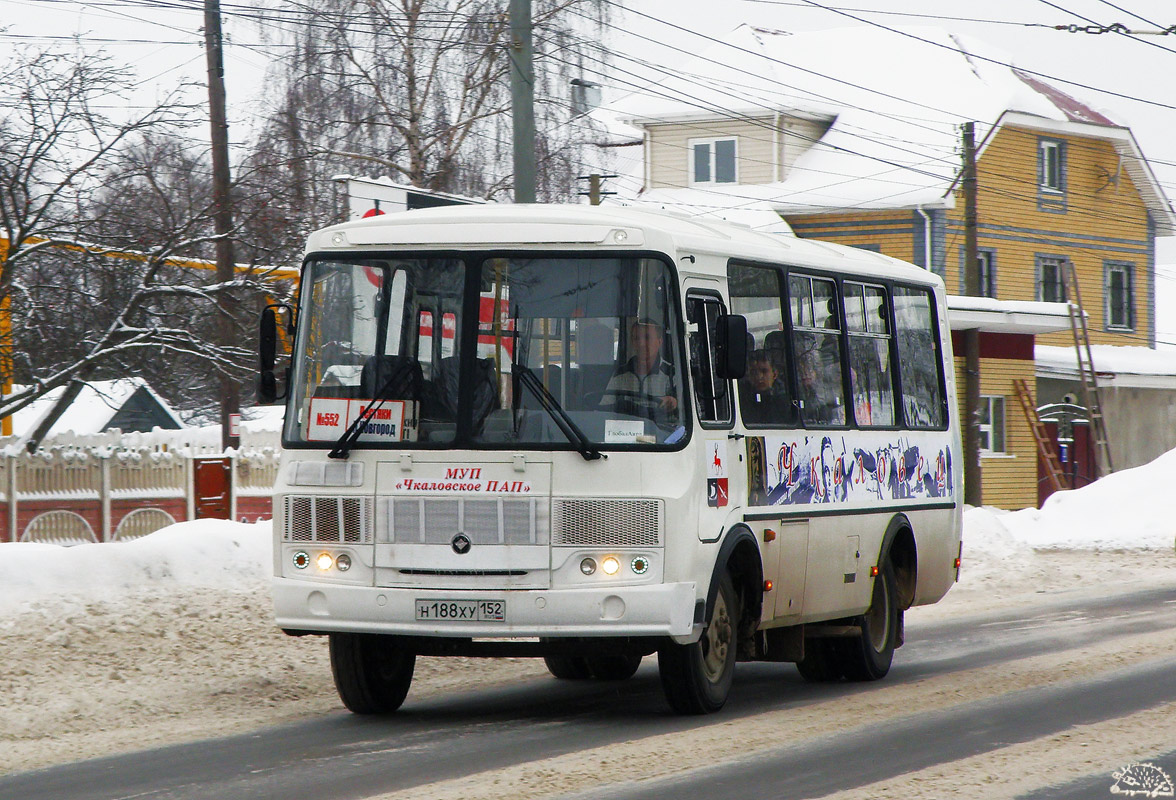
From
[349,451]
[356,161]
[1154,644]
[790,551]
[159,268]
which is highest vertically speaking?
[356,161]

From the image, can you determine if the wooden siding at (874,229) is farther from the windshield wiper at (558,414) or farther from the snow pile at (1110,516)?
the windshield wiper at (558,414)

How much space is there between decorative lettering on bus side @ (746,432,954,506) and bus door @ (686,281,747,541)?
0.35 m

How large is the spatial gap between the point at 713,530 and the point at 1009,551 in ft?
43.2

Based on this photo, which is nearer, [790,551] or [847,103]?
[790,551]

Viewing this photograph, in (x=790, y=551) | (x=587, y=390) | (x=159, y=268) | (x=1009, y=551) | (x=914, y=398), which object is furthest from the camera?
Answer: (x=1009, y=551)

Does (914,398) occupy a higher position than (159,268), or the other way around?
(159,268)

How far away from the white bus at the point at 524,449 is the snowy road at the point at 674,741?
493mm

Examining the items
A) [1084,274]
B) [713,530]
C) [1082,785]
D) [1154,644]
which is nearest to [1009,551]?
[1154,644]

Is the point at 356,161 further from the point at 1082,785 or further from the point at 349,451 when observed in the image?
the point at 1082,785

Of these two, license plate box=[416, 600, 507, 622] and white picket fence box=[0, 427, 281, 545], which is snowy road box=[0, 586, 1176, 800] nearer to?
license plate box=[416, 600, 507, 622]

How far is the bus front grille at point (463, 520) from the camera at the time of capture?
8938 mm

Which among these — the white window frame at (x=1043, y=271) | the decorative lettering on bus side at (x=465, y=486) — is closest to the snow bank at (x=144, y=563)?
the decorative lettering on bus side at (x=465, y=486)

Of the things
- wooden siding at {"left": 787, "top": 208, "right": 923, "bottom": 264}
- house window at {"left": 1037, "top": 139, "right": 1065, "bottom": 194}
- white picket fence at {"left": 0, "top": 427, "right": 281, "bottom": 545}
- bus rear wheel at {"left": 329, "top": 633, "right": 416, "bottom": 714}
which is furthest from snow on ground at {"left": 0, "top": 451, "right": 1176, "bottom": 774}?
house window at {"left": 1037, "top": 139, "right": 1065, "bottom": 194}

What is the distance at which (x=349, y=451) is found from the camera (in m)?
9.23
